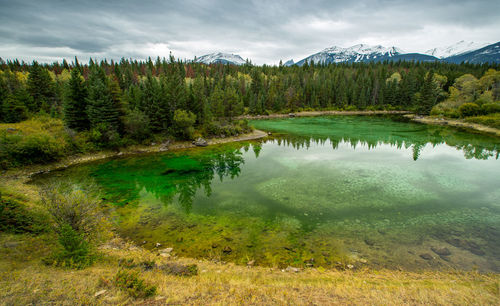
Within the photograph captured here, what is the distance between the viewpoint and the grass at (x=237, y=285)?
27.3 feet

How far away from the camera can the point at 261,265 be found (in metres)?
13.0

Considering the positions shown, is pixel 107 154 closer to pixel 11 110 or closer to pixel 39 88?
pixel 11 110

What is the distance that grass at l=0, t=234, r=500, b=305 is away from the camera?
27.3 feet

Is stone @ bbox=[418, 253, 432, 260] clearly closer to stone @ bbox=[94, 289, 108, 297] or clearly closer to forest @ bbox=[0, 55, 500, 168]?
stone @ bbox=[94, 289, 108, 297]

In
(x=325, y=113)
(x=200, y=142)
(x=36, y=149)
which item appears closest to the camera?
(x=36, y=149)

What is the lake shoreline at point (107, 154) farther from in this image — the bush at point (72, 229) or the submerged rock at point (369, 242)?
the submerged rock at point (369, 242)

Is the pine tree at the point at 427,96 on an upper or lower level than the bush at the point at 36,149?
upper

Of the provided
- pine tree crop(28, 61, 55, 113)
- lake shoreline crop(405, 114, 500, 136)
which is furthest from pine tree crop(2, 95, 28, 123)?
lake shoreline crop(405, 114, 500, 136)

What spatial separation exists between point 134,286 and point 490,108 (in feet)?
332

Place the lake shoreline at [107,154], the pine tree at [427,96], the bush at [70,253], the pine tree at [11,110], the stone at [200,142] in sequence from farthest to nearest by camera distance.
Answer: the pine tree at [427,96]
the stone at [200,142]
the pine tree at [11,110]
the lake shoreline at [107,154]
the bush at [70,253]

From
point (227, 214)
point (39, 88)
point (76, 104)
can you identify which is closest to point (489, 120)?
point (227, 214)

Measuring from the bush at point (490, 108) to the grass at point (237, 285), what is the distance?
278 feet

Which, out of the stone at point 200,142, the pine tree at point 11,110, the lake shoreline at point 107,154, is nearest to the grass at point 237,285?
the lake shoreline at point 107,154

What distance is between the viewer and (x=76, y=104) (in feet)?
129
